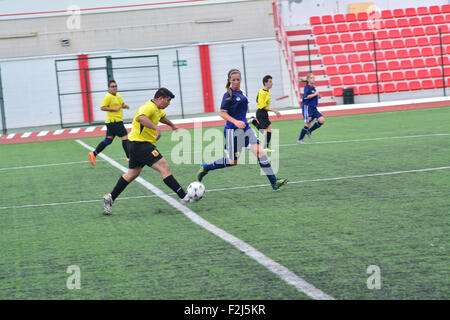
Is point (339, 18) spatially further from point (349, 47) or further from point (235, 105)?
point (235, 105)

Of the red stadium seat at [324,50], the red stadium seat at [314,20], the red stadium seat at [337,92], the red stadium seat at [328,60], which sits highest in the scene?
the red stadium seat at [314,20]

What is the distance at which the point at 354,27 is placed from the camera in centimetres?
3494

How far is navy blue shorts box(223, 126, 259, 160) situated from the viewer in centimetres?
1052

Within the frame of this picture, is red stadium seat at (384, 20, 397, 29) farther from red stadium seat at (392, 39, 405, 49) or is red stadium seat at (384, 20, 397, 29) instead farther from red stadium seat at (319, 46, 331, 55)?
red stadium seat at (319, 46, 331, 55)

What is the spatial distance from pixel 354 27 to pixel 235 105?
25.9 meters

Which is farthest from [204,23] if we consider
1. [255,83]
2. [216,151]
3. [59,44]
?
[216,151]

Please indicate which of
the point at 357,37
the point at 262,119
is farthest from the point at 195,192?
the point at 357,37

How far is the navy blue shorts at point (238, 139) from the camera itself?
414 inches

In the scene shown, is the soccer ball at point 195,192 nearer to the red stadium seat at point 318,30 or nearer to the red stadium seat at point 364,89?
the red stadium seat at point 364,89

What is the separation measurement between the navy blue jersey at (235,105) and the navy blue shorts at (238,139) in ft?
0.34

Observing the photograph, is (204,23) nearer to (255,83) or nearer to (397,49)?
(255,83)

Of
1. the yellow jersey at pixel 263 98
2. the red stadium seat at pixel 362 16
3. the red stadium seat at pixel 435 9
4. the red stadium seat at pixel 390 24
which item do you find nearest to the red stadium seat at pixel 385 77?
the red stadium seat at pixel 390 24

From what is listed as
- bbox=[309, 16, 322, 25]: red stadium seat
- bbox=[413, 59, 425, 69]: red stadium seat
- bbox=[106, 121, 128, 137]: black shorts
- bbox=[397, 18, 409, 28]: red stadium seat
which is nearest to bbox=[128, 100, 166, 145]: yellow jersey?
bbox=[106, 121, 128, 137]: black shorts
